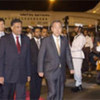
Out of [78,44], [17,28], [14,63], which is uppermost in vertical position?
[17,28]

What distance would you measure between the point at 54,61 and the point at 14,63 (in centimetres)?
78

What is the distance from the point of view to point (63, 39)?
250 inches

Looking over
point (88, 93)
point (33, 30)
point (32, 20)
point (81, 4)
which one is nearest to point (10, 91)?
point (33, 30)

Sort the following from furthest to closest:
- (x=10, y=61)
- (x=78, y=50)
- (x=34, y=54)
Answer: (x=78, y=50)
(x=34, y=54)
(x=10, y=61)

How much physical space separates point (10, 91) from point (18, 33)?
104cm

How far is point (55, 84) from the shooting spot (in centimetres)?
627

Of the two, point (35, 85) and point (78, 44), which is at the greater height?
point (78, 44)

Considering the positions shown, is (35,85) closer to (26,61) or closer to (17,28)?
(26,61)

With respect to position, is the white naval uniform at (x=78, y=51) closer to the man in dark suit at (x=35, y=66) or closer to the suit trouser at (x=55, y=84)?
the man in dark suit at (x=35, y=66)

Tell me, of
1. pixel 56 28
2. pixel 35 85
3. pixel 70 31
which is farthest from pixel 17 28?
pixel 70 31

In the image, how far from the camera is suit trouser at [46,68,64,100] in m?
6.21

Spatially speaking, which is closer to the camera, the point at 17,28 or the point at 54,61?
the point at 17,28

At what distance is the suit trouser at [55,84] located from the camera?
6.21 metres

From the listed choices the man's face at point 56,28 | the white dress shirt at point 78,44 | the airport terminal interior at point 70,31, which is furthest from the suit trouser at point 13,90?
the white dress shirt at point 78,44
